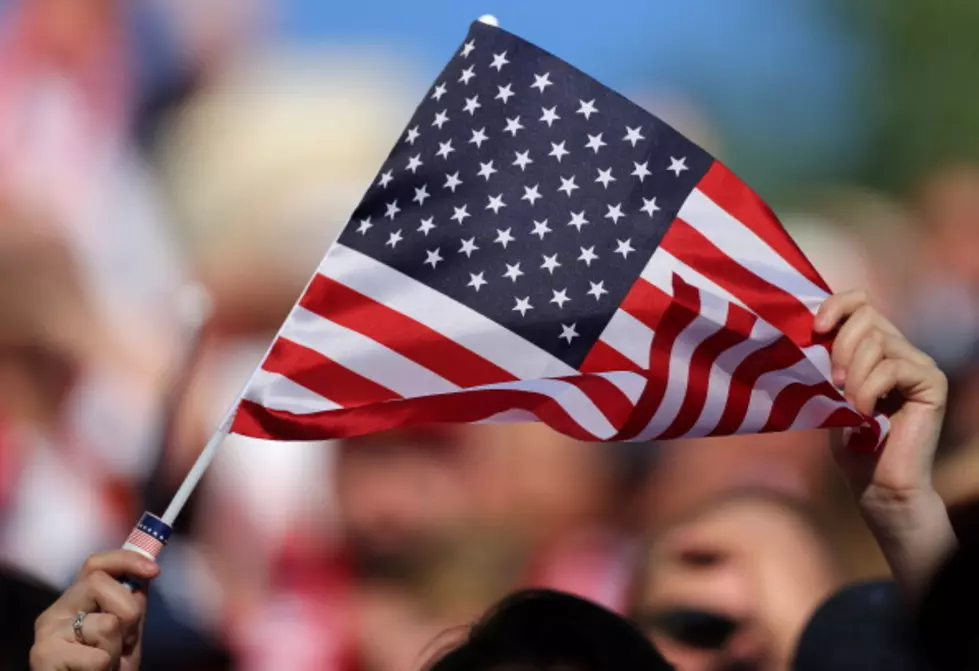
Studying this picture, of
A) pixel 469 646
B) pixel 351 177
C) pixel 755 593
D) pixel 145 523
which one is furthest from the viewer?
pixel 351 177

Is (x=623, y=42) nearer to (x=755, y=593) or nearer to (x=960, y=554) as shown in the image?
(x=755, y=593)

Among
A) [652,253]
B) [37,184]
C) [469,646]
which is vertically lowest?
[469,646]

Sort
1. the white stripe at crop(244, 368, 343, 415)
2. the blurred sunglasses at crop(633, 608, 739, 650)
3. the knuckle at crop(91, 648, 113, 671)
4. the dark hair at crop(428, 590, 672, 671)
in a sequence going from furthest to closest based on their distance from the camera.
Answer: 1. the blurred sunglasses at crop(633, 608, 739, 650)
2. the dark hair at crop(428, 590, 672, 671)
3. the white stripe at crop(244, 368, 343, 415)
4. the knuckle at crop(91, 648, 113, 671)

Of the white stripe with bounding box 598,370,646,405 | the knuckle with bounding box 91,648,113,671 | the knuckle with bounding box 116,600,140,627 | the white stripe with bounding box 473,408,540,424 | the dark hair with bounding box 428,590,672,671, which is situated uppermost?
the white stripe with bounding box 598,370,646,405

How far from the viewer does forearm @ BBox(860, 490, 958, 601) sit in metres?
1.44

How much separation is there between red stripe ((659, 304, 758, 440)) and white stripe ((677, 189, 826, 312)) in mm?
70

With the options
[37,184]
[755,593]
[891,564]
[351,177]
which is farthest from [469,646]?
[37,184]

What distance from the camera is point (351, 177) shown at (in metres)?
2.39

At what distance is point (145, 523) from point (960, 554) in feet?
3.26

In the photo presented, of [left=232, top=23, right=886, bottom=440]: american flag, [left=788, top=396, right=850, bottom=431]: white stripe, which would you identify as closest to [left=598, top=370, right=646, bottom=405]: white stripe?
[left=232, top=23, right=886, bottom=440]: american flag

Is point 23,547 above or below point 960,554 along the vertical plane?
below

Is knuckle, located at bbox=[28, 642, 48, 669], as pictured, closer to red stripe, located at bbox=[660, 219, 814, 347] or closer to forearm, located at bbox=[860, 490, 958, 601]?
red stripe, located at bbox=[660, 219, 814, 347]

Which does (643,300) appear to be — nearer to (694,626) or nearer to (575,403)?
(575,403)

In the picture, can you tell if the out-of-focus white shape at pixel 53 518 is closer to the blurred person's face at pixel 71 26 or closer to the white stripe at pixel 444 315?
the blurred person's face at pixel 71 26
